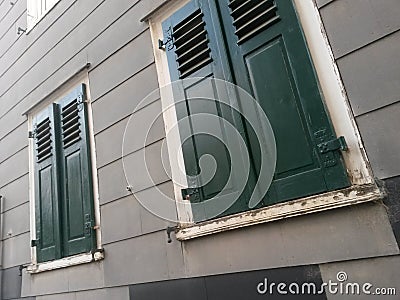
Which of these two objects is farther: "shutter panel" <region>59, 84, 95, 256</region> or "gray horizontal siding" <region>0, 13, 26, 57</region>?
"gray horizontal siding" <region>0, 13, 26, 57</region>

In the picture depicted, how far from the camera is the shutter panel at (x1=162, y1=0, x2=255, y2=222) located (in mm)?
1668

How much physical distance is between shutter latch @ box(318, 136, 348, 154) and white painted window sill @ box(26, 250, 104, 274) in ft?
5.13

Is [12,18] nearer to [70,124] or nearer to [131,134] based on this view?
[70,124]

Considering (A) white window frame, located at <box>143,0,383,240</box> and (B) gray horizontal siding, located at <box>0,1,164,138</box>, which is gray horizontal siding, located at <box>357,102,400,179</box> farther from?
(B) gray horizontal siding, located at <box>0,1,164,138</box>

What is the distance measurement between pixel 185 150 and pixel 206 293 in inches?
29.6

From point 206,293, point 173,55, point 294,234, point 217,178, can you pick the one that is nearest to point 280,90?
point 217,178

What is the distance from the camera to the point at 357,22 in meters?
1.37

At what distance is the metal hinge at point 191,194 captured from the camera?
176cm

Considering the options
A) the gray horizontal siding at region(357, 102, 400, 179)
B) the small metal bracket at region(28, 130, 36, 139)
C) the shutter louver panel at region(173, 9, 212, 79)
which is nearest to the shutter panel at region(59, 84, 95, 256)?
the small metal bracket at region(28, 130, 36, 139)

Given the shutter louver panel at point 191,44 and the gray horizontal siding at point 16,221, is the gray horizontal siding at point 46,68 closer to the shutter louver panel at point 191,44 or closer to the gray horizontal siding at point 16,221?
the shutter louver panel at point 191,44

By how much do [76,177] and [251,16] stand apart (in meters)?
1.70

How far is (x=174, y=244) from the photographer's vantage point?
1794mm

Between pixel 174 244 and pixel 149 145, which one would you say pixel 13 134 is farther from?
pixel 174 244

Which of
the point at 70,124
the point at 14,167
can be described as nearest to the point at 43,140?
the point at 70,124
